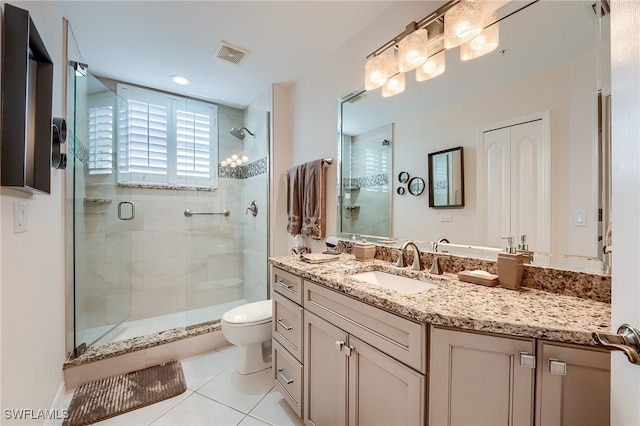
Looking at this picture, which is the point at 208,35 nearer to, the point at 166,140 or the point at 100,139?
the point at 166,140

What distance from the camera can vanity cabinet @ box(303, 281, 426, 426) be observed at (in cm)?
86

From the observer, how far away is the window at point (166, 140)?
2.54 meters

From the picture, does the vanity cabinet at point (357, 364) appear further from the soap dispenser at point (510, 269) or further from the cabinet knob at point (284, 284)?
the soap dispenser at point (510, 269)

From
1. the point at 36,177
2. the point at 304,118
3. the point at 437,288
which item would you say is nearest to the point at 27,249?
the point at 36,177

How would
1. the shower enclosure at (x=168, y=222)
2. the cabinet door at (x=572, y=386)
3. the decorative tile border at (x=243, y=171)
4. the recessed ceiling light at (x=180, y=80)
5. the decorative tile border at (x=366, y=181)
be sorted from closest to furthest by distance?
the cabinet door at (x=572, y=386)
the decorative tile border at (x=366, y=181)
the shower enclosure at (x=168, y=222)
the recessed ceiling light at (x=180, y=80)
the decorative tile border at (x=243, y=171)

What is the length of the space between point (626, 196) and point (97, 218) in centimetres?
310

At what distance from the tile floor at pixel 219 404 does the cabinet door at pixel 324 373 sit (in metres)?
0.31

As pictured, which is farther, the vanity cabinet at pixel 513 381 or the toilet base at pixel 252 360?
the toilet base at pixel 252 360

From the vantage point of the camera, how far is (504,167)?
3.76ft

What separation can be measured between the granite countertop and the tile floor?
3.21 feet

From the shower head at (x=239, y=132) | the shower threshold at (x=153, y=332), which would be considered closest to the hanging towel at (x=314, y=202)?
the shower head at (x=239, y=132)

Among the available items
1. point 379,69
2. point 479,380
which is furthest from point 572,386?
point 379,69

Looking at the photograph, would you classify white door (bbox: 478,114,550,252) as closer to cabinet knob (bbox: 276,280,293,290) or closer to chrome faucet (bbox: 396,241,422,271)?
chrome faucet (bbox: 396,241,422,271)

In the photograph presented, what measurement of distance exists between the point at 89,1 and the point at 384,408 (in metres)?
2.66
